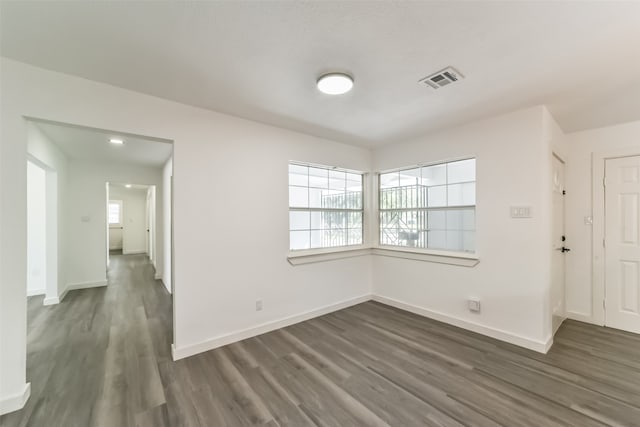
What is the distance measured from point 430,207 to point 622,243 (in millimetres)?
2213

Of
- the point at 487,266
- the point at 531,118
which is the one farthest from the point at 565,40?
the point at 487,266

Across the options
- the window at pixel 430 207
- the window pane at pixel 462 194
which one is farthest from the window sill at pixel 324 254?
the window pane at pixel 462 194

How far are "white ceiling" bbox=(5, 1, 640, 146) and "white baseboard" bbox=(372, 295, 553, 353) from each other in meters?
2.43

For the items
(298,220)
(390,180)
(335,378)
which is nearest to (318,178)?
(298,220)

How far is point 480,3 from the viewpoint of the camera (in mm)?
1366

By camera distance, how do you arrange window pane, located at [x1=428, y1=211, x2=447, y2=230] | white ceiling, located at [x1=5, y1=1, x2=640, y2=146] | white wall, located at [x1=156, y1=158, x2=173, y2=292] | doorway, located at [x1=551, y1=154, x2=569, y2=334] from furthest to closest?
white wall, located at [x1=156, y1=158, x2=173, y2=292], window pane, located at [x1=428, y1=211, x2=447, y2=230], doorway, located at [x1=551, y1=154, x2=569, y2=334], white ceiling, located at [x1=5, y1=1, x2=640, y2=146]

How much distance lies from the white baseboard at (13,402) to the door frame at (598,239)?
19.1ft

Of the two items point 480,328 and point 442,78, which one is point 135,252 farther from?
point 442,78

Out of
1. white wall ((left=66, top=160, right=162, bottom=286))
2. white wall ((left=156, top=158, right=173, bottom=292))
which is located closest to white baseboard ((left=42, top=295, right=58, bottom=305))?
white wall ((left=66, top=160, right=162, bottom=286))

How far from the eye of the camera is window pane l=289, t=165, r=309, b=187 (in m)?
3.55

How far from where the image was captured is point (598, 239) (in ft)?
10.7

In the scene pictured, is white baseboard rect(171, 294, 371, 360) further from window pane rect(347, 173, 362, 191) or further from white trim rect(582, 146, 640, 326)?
white trim rect(582, 146, 640, 326)

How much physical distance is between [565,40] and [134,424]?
379 centimetres

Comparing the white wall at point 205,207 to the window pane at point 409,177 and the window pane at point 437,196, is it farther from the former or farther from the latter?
the window pane at point 437,196
